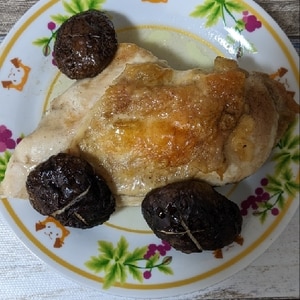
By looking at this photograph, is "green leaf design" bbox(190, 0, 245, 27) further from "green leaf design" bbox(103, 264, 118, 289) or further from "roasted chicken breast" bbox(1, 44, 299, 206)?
"green leaf design" bbox(103, 264, 118, 289)

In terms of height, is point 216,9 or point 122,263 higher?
point 216,9

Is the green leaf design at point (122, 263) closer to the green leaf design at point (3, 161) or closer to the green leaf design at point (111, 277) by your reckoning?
the green leaf design at point (111, 277)

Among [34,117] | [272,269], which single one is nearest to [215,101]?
[34,117]

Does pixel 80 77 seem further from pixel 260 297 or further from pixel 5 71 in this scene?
pixel 260 297

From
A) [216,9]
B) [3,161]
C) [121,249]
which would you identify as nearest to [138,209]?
[121,249]

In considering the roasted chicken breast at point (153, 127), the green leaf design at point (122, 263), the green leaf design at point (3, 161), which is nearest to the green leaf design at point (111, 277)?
the green leaf design at point (122, 263)

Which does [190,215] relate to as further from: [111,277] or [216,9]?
[216,9]

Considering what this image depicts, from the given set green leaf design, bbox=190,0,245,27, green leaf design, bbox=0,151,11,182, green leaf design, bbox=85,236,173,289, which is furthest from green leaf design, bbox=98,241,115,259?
green leaf design, bbox=190,0,245,27
